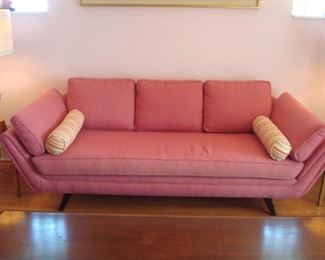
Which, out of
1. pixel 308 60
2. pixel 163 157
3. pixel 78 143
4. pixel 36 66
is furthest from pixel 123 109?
pixel 308 60

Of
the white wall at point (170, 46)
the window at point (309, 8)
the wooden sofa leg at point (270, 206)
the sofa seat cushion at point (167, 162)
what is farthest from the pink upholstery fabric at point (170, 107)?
the window at point (309, 8)

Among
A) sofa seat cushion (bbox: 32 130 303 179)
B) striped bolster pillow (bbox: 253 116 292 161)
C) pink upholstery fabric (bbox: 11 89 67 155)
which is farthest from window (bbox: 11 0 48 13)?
striped bolster pillow (bbox: 253 116 292 161)

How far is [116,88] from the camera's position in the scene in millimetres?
2699

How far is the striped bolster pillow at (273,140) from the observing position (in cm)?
210

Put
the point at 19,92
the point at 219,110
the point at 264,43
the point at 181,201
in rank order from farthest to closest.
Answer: the point at 19,92, the point at 264,43, the point at 219,110, the point at 181,201

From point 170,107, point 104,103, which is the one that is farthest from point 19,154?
point 170,107

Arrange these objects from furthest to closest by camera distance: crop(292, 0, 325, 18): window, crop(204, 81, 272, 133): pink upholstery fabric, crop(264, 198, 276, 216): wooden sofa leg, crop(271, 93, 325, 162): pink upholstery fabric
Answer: crop(292, 0, 325, 18): window < crop(204, 81, 272, 133): pink upholstery fabric < crop(264, 198, 276, 216): wooden sofa leg < crop(271, 93, 325, 162): pink upholstery fabric

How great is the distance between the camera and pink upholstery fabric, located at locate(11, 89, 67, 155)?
6.98ft

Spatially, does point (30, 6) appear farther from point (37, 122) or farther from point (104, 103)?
point (37, 122)

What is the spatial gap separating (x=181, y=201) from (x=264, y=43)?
4.64 feet

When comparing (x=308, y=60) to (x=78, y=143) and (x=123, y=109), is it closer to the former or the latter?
(x=123, y=109)

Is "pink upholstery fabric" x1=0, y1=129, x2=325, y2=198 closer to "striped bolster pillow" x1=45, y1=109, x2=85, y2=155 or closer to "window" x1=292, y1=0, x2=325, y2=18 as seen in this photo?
"striped bolster pillow" x1=45, y1=109, x2=85, y2=155

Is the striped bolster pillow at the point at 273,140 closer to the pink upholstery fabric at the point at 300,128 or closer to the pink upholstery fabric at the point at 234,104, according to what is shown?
the pink upholstery fabric at the point at 300,128

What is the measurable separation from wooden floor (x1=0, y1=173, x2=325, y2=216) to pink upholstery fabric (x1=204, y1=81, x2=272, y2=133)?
553 mm
